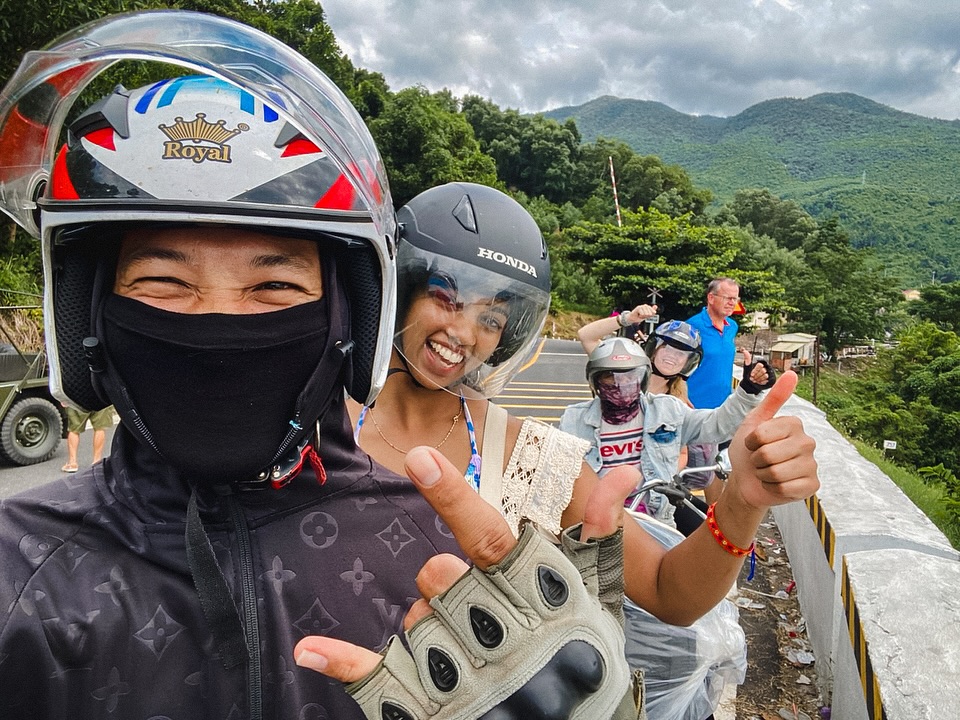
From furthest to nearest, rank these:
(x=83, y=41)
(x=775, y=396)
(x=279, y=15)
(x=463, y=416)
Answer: (x=279, y=15)
(x=463, y=416)
(x=775, y=396)
(x=83, y=41)

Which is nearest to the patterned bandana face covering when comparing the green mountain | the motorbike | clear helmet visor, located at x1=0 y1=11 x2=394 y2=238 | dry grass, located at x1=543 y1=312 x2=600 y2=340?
the motorbike

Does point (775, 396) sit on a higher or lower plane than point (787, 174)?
lower

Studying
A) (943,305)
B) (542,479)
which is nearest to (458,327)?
(542,479)

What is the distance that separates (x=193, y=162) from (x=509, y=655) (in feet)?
2.69

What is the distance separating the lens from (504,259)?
1.77 meters

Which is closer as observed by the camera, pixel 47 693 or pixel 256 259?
pixel 47 693

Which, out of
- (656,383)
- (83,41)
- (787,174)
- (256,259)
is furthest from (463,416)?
(787,174)

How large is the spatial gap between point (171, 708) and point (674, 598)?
3.37 ft

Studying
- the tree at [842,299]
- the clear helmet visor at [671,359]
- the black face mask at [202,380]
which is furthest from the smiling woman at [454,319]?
the tree at [842,299]

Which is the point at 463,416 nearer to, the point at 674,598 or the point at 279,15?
the point at 674,598

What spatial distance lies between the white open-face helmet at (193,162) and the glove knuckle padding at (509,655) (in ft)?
1.61

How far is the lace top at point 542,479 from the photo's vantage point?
1.53m

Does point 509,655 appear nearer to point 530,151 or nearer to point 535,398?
point 535,398

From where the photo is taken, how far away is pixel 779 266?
37844 millimetres
